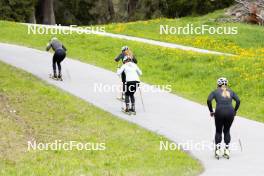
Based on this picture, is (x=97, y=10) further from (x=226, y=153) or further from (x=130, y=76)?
(x=226, y=153)

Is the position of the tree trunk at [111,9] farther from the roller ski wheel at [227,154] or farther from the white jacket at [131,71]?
the roller ski wheel at [227,154]

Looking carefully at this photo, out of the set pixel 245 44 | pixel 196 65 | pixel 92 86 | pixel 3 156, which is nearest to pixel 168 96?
pixel 92 86

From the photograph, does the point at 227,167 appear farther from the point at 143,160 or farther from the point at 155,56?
the point at 155,56

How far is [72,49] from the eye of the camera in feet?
111

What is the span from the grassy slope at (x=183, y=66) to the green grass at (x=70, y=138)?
5188 mm

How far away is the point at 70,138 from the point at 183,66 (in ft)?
42.4

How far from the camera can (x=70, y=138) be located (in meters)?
16.2

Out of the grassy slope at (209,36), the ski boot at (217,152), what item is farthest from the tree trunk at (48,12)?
the ski boot at (217,152)

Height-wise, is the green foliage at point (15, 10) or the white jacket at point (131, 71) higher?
the green foliage at point (15, 10)

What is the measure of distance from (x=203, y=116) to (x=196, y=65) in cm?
857

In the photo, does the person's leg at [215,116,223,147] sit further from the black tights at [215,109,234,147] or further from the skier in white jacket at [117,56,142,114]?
the skier in white jacket at [117,56,142,114]

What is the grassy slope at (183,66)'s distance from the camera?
77.5 feet

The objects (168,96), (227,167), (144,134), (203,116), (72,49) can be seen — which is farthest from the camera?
(72,49)

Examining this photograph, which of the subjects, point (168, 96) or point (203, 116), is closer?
point (203, 116)
